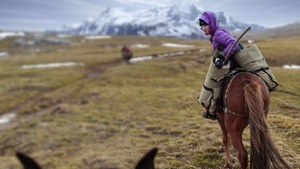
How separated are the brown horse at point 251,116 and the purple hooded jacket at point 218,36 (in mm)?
740

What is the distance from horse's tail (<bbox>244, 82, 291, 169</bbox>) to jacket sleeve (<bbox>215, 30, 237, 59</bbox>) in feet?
5.15

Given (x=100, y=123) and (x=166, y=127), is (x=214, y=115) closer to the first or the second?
(x=166, y=127)

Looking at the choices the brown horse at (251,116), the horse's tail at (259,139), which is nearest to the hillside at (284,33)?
the brown horse at (251,116)

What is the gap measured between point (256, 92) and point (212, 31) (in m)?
2.17

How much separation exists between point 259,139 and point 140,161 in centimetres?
355

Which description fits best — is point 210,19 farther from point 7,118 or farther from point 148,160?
point 7,118

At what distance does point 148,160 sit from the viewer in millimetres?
3316

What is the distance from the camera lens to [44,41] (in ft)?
542

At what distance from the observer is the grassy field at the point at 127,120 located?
10523mm

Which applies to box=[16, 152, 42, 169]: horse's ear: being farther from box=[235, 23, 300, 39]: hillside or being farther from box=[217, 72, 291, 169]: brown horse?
box=[235, 23, 300, 39]: hillside

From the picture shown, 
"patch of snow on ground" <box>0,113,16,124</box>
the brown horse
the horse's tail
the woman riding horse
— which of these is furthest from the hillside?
"patch of snow on ground" <box>0,113,16,124</box>

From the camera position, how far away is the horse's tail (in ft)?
19.4

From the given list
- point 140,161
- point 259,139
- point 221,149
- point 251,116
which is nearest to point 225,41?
point 251,116

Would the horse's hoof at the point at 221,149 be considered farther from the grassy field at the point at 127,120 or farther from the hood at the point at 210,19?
the hood at the point at 210,19
